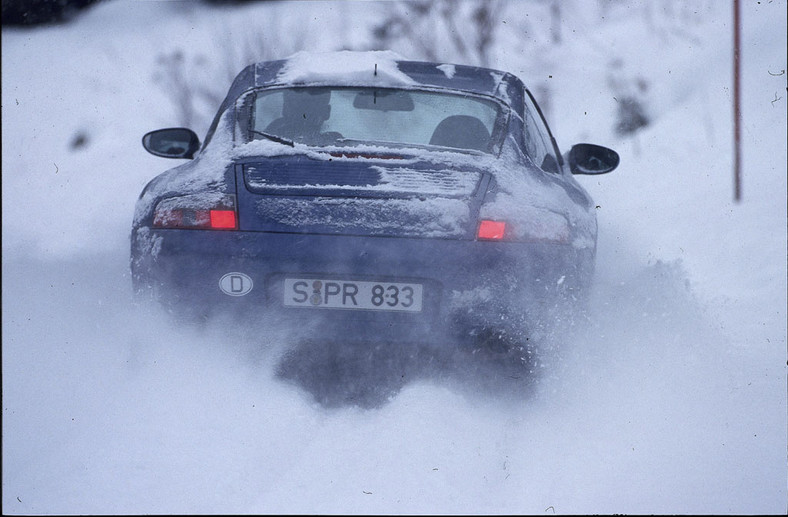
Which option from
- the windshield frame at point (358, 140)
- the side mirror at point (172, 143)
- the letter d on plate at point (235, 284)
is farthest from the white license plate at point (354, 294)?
the side mirror at point (172, 143)

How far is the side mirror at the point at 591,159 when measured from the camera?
4.87m

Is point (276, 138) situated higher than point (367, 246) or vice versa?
point (276, 138)

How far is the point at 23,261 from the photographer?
6129 mm

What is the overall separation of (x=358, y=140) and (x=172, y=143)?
130 cm

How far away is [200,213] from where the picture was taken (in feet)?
10.4

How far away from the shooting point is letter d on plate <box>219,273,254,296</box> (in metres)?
3.09

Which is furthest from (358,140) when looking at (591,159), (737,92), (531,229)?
(737,92)

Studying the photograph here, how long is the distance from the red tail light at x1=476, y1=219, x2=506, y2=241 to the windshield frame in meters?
0.63

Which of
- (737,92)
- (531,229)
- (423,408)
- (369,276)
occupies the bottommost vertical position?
(737,92)

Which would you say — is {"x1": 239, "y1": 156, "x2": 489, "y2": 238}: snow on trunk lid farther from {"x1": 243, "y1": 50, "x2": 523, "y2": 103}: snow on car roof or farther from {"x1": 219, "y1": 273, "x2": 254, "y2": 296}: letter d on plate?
{"x1": 243, "y1": 50, "x2": 523, "y2": 103}: snow on car roof

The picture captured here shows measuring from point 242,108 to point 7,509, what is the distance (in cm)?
218

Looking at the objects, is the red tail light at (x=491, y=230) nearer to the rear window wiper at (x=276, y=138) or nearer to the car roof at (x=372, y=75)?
the rear window wiper at (x=276, y=138)

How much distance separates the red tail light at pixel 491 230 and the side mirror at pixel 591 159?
6.26ft

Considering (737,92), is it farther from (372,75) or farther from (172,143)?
(172,143)
